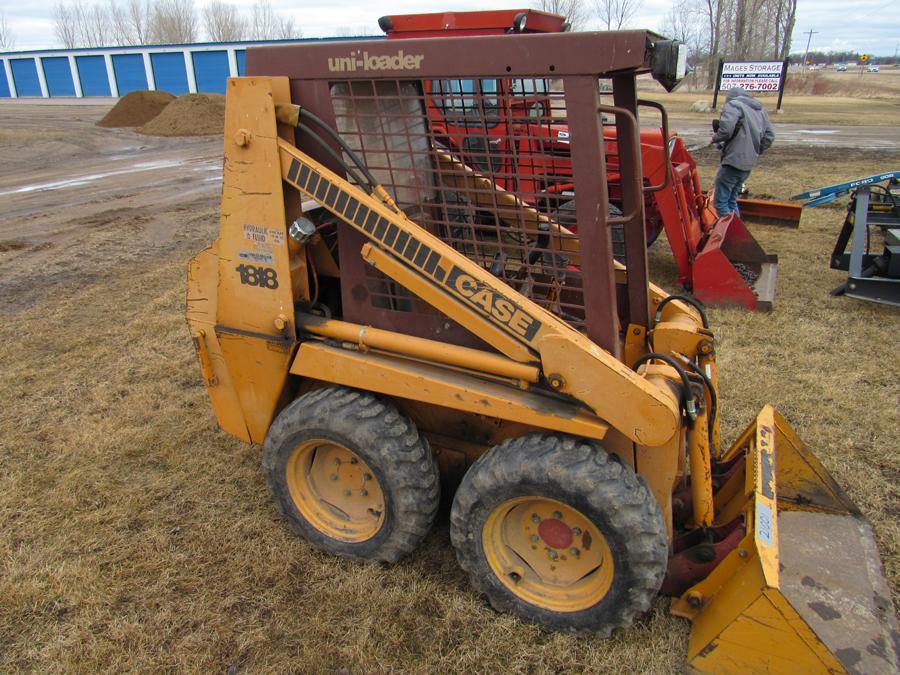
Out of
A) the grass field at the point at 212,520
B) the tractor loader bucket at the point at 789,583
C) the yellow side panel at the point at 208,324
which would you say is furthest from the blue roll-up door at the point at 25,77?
the tractor loader bucket at the point at 789,583

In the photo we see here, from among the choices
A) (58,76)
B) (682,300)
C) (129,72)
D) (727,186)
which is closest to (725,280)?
(727,186)

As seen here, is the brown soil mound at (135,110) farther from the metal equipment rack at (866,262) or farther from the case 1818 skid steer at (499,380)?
the case 1818 skid steer at (499,380)

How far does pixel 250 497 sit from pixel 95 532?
73 cm

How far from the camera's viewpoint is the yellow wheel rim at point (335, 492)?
2.94m

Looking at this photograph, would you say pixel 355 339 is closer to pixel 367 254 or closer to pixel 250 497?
pixel 367 254

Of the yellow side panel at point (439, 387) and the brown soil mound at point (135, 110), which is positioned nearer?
the yellow side panel at point (439, 387)

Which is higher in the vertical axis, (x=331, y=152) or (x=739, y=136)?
(x=331, y=152)

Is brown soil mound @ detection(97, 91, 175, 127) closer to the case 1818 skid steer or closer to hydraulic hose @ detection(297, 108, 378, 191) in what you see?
the case 1818 skid steer

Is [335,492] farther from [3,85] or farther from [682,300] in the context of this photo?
[3,85]

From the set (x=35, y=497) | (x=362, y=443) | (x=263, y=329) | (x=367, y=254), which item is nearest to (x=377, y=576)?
(x=362, y=443)

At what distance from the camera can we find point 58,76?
46.2 m

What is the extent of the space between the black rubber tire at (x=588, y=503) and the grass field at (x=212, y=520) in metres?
0.17

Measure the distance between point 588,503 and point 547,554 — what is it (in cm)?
41

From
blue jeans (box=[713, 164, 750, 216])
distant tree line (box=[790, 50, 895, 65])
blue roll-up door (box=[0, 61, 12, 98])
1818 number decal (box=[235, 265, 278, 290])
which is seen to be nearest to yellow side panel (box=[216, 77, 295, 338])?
1818 number decal (box=[235, 265, 278, 290])
